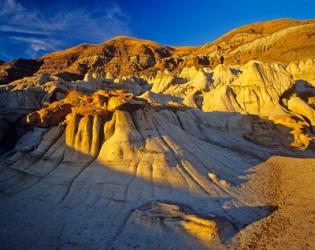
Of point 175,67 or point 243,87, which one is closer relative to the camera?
point 243,87

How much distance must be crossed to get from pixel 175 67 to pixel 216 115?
4719 cm

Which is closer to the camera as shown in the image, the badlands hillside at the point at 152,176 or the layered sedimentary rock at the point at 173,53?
the badlands hillside at the point at 152,176

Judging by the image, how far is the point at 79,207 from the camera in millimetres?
11445

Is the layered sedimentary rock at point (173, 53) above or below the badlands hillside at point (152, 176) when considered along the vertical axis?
above

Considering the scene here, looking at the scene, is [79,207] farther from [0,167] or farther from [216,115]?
[216,115]

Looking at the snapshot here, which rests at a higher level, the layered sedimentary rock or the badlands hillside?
the layered sedimentary rock

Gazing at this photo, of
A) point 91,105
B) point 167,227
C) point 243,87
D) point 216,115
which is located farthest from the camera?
point 243,87

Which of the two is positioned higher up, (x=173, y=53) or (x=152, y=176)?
(x=173, y=53)

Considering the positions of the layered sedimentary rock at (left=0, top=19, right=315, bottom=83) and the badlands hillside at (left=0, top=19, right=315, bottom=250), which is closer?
the badlands hillside at (left=0, top=19, right=315, bottom=250)

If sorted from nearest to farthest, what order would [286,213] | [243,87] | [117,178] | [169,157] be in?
[286,213], [117,178], [169,157], [243,87]

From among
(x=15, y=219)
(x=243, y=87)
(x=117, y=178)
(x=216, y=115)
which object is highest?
(x=243, y=87)

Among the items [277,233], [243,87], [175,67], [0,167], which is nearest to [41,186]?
[0,167]

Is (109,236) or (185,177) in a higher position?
(185,177)

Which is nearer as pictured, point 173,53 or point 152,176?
point 152,176
